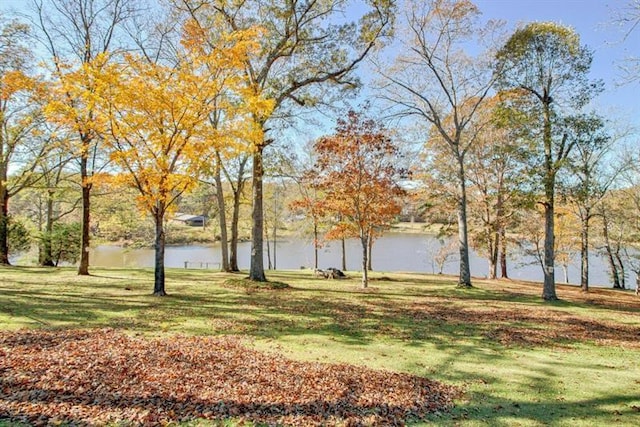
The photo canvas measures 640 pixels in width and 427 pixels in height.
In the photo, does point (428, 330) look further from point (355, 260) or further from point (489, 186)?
point (355, 260)

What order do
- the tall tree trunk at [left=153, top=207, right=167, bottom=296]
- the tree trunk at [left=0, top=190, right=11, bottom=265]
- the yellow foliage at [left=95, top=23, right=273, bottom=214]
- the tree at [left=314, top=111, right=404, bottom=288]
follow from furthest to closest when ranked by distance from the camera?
the tree trunk at [left=0, top=190, right=11, bottom=265] → the tree at [left=314, top=111, right=404, bottom=288] → the tall tree trunk at [left=153, top=207, right=167, bottom=296] → the yellow foliage at [left=95, top=23, right=273, bottom=214]

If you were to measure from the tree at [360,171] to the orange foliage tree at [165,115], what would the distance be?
169 inches

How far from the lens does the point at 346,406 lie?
14.3ft

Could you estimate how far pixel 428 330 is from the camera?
8156mm

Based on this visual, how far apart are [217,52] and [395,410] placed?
8.99 metres

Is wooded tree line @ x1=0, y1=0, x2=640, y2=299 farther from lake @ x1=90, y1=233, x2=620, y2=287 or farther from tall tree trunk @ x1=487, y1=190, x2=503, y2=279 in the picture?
lake @ x1=90, y1=233, x2=620, y2=287

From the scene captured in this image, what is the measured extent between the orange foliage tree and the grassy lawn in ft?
8.87

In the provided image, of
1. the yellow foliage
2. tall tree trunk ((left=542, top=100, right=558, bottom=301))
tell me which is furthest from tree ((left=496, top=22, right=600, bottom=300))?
the yellow foliage

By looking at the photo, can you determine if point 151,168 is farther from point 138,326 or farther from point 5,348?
point 5,348

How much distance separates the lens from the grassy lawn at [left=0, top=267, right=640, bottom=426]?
4.95 meters

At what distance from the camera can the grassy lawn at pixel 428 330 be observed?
4.95m

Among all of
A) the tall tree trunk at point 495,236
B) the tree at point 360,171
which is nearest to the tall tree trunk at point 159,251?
the tree at point 360,171

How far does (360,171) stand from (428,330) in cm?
694

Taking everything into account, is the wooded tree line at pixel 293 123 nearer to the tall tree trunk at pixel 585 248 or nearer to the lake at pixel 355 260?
the tall tree trunk at pixel 585 248
